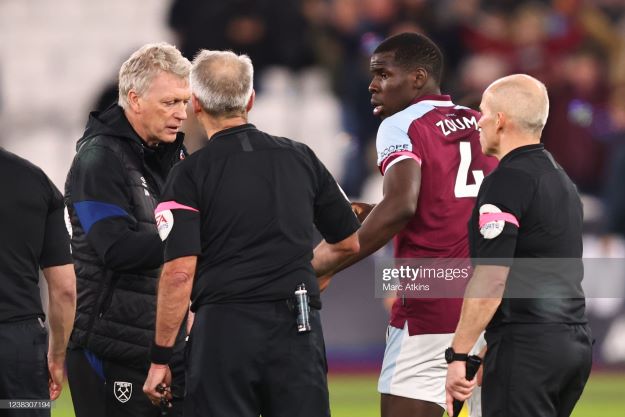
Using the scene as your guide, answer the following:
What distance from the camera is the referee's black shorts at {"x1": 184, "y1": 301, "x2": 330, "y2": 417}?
425 centimetres

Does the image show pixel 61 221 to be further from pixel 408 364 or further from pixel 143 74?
pixel 408 364

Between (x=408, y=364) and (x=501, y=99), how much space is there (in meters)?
1.35

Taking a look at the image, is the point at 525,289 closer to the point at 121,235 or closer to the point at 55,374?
the point at 121,235

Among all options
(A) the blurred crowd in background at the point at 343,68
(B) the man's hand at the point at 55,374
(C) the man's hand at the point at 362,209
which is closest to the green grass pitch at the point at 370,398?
(A) the blurred crowd in background at the point at 343,68

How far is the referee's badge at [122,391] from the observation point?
4.75 metres

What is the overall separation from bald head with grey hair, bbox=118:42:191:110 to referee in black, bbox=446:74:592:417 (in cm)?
132

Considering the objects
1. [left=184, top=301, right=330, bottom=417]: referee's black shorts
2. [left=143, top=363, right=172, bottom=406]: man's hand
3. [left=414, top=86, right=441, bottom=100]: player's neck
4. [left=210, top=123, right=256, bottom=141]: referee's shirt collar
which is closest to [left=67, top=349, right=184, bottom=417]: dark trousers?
[left=143, top=363, right=172, bottom=406]: man's hand

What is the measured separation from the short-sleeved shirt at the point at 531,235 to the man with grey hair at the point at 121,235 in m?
1.24

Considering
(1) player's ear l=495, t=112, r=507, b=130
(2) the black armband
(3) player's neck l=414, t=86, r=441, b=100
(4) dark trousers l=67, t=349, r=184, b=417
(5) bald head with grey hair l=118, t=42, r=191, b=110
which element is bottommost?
(4) dark trousers l=67, t=349, r=184, b=417

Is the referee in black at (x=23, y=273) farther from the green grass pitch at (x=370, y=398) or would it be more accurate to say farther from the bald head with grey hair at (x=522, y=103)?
the green grass pitch at (x=370, y=398)

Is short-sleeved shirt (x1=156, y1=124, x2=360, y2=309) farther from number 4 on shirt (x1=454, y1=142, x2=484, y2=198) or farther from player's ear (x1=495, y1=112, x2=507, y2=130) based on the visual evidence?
number 4 on shirt (x1=454, y1=142, x2=484, y2=198)

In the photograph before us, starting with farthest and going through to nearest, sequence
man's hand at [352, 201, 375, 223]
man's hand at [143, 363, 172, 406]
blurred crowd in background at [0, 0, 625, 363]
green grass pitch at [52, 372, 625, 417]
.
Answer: blurred crowd in background at [0, 0, 625, 363]
green grass pitch at [52, 372, 625, 417]
man's hand at [352, 201, 375, 223]
man's hand at [143, 363, 172, 406]

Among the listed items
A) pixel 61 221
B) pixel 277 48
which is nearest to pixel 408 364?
pixel 61 221

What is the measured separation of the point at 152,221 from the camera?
4.84m
